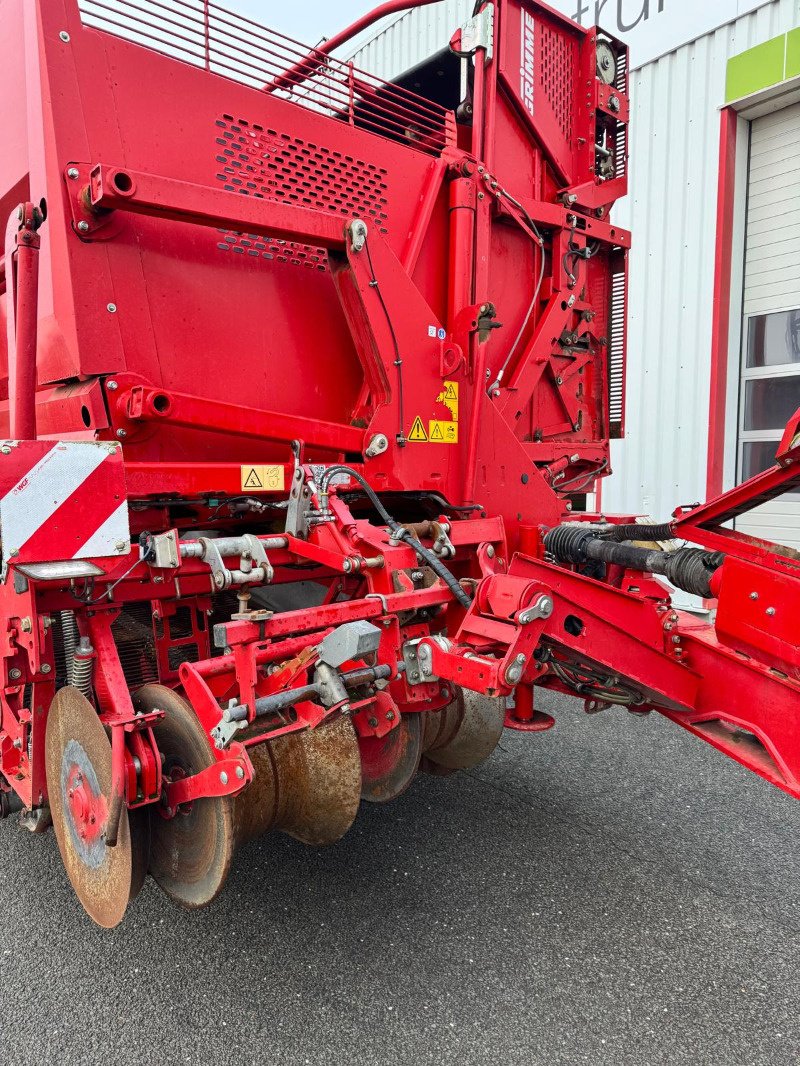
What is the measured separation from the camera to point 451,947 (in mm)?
2199

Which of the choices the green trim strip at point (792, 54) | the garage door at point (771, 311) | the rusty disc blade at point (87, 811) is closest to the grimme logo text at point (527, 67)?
the rusty disc blade at point (87, 811)

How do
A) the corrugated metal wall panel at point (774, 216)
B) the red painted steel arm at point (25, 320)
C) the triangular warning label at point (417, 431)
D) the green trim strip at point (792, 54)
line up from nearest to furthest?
the red painted steel arm at point (25, 320) → the triangular warning label at point (417, 431) → the green trim strip at point (792, 54) → the corrugated metal wall panel at point (774, 216)

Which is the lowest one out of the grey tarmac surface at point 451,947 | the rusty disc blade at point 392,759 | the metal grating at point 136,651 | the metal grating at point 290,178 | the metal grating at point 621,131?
the grey tarmac surface at point 451,947

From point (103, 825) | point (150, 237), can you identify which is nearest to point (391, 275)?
point (150, 237)

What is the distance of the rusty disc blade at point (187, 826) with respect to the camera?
5.81ft

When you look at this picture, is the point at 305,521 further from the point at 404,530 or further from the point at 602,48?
the point at 602,48

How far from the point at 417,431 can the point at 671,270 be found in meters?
4.23

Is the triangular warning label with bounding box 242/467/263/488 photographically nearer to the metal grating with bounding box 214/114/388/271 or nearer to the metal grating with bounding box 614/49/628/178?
the metal grating with bounding box 214/114/388/271

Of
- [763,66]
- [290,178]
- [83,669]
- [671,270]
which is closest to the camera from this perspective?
[83,669]

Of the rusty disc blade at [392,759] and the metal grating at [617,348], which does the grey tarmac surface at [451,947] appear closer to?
the rusty disc blade at [392,759]

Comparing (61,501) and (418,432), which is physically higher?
(418,432)

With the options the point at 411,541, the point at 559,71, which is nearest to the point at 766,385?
the point at 559,71

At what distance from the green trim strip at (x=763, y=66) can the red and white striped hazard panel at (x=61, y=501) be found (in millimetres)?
5559

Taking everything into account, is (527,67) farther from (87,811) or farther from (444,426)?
(87,811)
